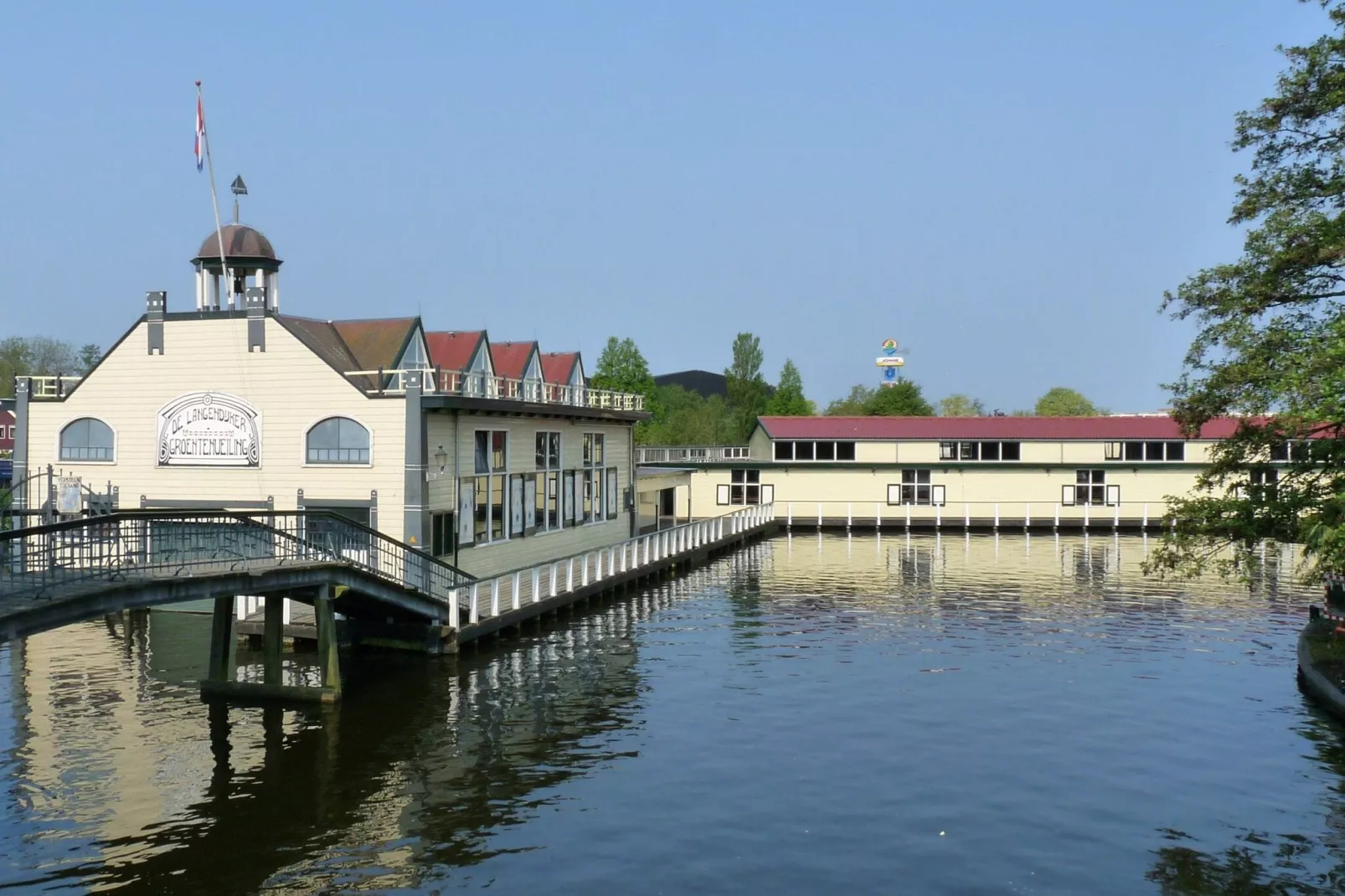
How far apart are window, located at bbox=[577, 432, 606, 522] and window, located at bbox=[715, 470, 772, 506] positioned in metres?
23.6

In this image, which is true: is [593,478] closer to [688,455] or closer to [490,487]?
[490,487]

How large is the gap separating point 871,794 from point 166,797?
36.2 ft

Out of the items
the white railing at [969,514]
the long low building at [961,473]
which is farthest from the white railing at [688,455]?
the white railing at [969,514]

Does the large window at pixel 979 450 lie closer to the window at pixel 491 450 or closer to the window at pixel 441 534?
the window at pixel 491 450

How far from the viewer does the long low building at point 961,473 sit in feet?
221

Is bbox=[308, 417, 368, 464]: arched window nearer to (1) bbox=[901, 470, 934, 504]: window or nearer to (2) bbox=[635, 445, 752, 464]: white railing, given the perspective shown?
(2) bbox=[635, 445, 752, 464]: white railing

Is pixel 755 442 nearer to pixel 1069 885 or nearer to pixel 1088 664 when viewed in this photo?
pixel 1088 664

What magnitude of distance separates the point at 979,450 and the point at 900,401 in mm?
44926

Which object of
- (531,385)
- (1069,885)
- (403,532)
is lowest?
(1069,885)

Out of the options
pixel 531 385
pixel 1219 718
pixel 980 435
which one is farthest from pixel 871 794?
pixel 980 435

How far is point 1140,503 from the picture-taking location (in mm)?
67062

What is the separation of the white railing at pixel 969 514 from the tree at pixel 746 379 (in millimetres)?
50465

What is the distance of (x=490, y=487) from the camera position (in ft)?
117

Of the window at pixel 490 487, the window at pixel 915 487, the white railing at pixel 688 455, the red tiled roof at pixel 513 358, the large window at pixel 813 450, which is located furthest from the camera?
the white railing at pixel 688 455
